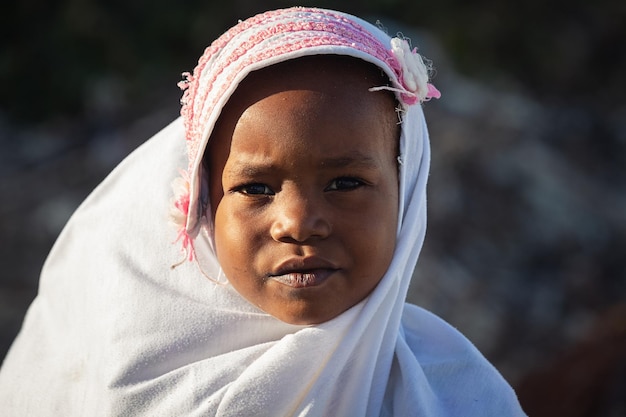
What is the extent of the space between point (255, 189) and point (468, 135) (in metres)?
4.36

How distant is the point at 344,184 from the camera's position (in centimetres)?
201

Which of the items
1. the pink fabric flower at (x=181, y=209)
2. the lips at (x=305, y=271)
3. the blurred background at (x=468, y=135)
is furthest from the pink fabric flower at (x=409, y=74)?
the blurred background at (x=468, y=135)

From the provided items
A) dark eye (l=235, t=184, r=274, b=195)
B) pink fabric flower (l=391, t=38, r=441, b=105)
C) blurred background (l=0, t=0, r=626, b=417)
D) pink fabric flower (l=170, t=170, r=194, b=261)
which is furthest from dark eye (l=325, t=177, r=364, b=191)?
blurred background (l=0, t=0, r=626, b=417)

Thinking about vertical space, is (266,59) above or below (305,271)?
above

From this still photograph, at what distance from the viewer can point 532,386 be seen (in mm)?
4008

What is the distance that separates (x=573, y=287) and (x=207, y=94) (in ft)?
13.4

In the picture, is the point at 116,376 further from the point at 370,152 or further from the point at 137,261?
the point at 370,152

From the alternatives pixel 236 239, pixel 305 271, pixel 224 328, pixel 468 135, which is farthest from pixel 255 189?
pixel 468 135

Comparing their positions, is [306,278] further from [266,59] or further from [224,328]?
[266,59]

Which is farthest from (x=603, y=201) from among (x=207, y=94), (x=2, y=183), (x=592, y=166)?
(x=207, y=94)

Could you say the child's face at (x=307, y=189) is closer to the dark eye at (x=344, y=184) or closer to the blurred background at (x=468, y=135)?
the dark eye at (x=344, y=184)

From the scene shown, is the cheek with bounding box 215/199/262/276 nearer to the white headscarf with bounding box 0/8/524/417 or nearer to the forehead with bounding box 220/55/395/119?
the white headscarf with bounding box 0/8/524/417

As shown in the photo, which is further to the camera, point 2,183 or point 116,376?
point 2,183

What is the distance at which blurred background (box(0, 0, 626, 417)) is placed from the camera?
17.8 ft
